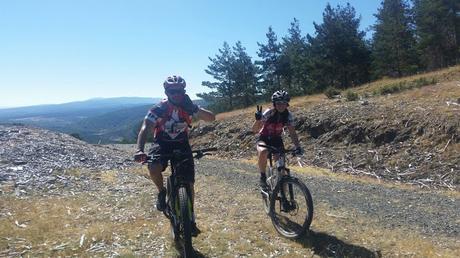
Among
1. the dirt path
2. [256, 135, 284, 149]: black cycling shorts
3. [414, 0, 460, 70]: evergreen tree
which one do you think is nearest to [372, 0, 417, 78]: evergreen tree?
[414, 0, 460, 70]: evergreen tree

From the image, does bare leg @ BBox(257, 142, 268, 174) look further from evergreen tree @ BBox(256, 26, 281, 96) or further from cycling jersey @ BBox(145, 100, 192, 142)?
evergreen tree @ BBox(256, 26, 281, 96)

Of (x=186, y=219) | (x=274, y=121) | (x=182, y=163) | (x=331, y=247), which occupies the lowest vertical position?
(x=331, y=247)

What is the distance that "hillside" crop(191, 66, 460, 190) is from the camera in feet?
49.7

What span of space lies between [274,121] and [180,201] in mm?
2954

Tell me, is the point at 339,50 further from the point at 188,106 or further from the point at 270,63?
the point at 188,106

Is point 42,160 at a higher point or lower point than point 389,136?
higher

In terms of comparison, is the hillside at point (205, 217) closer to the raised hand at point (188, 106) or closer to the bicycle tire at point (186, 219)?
the bicycle tire at point (186, 219)

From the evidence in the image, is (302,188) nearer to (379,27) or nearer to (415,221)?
(415,221)

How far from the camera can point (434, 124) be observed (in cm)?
1680

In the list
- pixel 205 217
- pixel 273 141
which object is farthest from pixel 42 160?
pixel 273 141

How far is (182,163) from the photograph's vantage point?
6.46 metres

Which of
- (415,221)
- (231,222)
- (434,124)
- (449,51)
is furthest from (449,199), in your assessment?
(449,51)

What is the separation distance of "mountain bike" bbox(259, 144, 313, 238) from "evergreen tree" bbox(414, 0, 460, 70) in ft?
131

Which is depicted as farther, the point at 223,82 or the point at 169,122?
the point at 223,82
